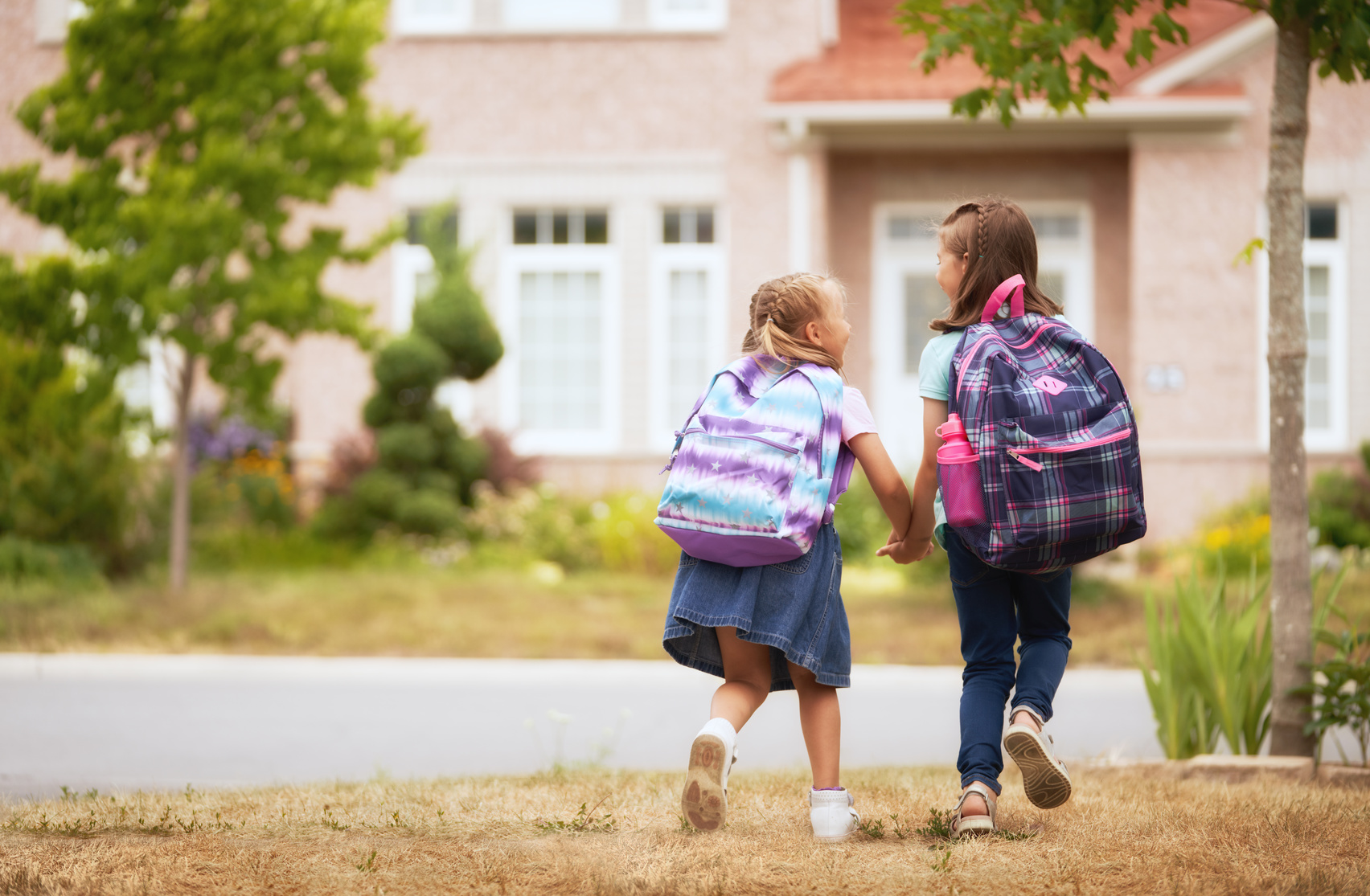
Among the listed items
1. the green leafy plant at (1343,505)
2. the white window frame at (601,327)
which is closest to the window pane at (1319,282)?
the green leafy plant at (1343,505)

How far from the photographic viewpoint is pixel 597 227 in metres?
14.3

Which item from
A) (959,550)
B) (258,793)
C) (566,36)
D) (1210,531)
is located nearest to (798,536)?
(959,550)

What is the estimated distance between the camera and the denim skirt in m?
3.37

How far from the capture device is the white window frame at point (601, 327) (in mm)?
14133

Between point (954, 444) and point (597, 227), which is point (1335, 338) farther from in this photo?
point (954, 444)

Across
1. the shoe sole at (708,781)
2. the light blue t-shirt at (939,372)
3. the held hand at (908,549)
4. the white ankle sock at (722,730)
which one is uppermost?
the light blue t-shirt at (939,372)

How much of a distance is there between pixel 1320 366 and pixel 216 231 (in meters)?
11.0

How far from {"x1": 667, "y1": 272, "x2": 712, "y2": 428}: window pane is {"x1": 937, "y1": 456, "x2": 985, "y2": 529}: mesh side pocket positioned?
1076 cm

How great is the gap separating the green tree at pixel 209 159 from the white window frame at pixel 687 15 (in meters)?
4.90

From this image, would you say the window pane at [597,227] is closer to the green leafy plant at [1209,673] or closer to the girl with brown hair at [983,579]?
the green leafy plant at [1209,673]

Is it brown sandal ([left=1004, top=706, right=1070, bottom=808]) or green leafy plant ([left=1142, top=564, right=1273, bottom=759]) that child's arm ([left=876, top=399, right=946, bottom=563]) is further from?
green leafy plant ([left=1142, top=564, right=1273, bottom=759])

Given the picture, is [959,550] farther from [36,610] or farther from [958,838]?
[36,610]

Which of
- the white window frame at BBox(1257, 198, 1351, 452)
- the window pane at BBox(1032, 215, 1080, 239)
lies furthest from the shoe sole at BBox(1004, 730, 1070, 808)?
the window pane at BBox(1032, 215, 1080, 239)

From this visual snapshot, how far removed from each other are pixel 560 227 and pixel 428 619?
6.48 m
